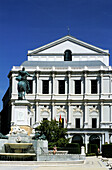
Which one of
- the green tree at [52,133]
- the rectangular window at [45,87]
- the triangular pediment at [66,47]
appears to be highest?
the triangular pediment at [66,47]

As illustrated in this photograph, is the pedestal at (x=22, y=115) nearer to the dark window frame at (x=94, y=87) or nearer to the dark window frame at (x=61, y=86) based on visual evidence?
the dark window frame at (x=61, y=86)

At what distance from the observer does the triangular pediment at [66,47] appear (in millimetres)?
89812

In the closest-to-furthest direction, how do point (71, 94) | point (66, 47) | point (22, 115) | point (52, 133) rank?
point (22, 115) → point (52, 133) → point (71, 94) → point (66, 47)

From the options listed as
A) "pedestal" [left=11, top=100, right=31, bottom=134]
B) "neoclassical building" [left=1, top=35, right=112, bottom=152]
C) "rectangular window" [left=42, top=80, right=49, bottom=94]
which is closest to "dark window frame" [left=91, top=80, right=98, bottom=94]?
"neoclassical building" [left=1, top=35, right=112, bottom=152]

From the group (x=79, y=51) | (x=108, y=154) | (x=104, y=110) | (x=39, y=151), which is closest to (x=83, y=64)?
(x=79, y=51)

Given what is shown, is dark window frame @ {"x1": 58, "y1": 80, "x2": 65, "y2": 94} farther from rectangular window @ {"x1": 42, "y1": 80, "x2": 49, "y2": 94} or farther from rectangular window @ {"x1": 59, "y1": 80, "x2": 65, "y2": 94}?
rectangular window @ {"x1": 42, "y1": 80, "x2": 49, "y2": 94}

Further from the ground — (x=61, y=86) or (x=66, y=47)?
(x=66, y=47)

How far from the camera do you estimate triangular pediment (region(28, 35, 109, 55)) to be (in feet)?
295

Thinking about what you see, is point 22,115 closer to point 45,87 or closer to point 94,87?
point 45,87

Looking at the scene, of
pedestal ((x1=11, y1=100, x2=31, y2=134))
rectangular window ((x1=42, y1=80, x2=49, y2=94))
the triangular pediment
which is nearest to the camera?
pedestal ((x1=11, y1=100, x2=31, y2=134))

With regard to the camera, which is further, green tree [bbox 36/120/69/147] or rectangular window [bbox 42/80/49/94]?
rectangular window [bbox 42/80/49/94]

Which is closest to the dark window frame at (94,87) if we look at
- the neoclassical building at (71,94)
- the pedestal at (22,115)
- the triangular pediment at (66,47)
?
the neoclassical building at (71,94)

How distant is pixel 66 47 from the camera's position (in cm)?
9069

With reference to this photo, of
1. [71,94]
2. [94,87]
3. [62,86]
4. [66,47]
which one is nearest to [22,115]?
[71,94]
